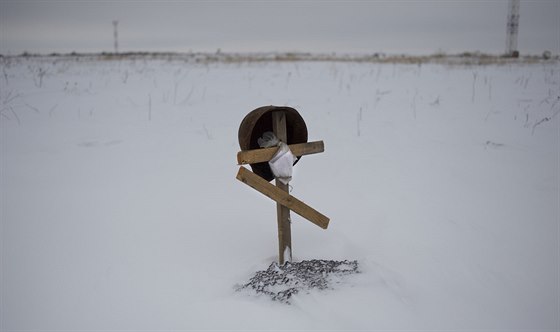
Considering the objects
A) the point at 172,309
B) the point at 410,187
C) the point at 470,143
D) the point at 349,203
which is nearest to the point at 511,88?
the point at 470,143

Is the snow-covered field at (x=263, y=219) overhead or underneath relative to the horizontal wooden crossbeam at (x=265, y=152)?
underneath

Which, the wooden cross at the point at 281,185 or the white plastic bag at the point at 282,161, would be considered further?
the white plastic bag at the point at 282,161

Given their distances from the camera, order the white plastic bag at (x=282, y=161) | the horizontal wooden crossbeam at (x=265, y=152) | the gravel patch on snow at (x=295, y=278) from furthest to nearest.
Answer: the gravel patch on snow at (x=295, y=278)
the white plastic bag at (x=282, y=161)
the horizontal wooden crossbeam at (x=265, y=152)

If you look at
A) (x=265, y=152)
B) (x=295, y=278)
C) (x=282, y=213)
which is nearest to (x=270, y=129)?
(x=265, y=152)

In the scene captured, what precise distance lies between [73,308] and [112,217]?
3.86 feet

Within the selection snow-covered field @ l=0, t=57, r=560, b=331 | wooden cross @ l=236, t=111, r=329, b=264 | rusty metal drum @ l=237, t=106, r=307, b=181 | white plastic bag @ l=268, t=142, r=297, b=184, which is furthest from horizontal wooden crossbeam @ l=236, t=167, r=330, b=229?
A: snow-covered field @ l=0, t=57, r=560, b=331

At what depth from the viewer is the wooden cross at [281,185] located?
8.62ft

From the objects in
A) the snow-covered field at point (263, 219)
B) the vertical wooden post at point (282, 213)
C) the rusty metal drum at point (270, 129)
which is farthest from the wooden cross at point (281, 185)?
the snow-covered field at point (263, 219)

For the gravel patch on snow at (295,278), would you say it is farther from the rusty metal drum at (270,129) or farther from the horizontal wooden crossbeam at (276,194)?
the rusty metal drum at (270,129)

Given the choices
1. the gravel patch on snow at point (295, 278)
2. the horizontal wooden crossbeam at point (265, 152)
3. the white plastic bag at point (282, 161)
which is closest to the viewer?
the horizontal wooden crossbeam at point (265, 152)

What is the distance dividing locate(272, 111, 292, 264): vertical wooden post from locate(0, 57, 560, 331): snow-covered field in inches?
11.5

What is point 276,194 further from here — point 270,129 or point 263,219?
point 263,219

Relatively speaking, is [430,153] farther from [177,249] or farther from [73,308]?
[73,308]

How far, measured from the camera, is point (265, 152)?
8.93ft
